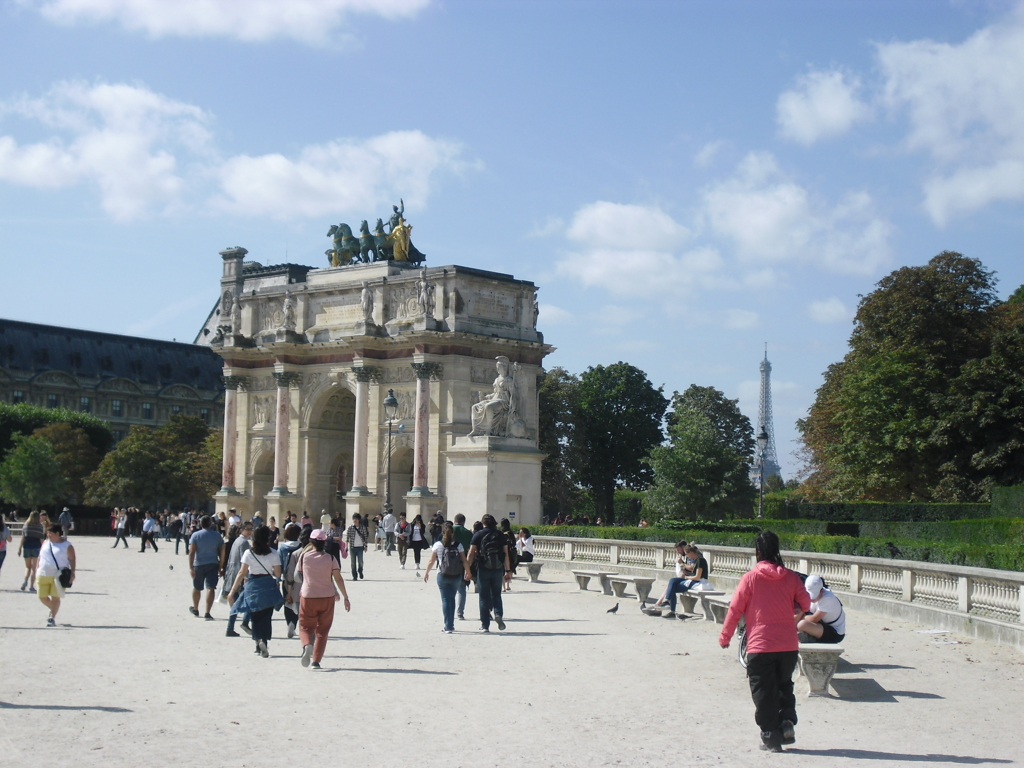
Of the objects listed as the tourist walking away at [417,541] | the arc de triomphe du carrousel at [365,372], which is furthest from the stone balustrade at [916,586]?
the arc de triomphe du carrousel at [365,372]

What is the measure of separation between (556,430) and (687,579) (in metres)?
64.7

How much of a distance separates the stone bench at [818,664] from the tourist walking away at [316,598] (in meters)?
5.47

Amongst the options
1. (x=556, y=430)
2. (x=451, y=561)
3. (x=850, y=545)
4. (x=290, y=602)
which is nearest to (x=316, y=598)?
(x=290, y=602)

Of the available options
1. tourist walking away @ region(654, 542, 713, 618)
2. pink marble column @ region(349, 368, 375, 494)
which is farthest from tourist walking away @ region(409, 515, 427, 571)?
pink marble column @ region(349, 368, 375, 494)

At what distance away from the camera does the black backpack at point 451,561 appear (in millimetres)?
20547

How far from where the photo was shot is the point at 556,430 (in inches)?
3484

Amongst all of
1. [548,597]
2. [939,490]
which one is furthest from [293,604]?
[939,490]

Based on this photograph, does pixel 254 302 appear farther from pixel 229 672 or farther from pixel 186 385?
pixel 229 672

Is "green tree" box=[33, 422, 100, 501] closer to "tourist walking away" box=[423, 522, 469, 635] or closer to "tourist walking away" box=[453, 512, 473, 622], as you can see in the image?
"tourist walking away" box=[453, 512, 473, 622]

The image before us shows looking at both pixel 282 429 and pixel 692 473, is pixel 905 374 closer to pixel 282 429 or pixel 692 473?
pixel 692 473

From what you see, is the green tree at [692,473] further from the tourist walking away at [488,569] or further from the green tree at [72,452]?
the tourist walking away at [488,569]

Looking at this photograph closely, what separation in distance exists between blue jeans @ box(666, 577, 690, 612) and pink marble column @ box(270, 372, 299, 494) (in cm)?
5134

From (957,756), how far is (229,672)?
331 inches

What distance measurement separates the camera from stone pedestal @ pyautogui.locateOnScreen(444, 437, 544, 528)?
4481 centimetres
